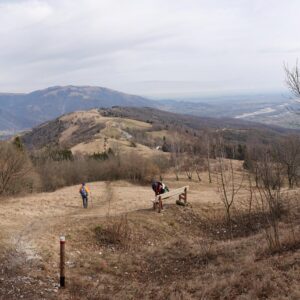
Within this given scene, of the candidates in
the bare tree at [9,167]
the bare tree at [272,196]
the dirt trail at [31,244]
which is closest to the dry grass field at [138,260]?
the dirt trail at [31,244]

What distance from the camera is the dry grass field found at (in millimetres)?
9914

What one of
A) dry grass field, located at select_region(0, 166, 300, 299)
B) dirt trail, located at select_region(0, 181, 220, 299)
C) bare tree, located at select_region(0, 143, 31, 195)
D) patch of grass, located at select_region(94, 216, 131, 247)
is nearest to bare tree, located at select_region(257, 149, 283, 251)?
dry grass field, located at select_region(0, 166, 300, 299)

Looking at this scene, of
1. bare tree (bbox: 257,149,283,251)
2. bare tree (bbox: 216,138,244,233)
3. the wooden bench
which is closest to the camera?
bare tree (bbox: 257,149,283,251)

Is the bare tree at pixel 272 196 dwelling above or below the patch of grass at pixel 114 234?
above

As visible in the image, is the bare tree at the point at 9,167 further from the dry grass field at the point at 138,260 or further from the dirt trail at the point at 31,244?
the dry grass field at the point at 138,260

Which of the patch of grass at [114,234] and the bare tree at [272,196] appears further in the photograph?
the patch of grass at [114,234]

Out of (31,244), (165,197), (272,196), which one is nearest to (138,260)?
(31,244)

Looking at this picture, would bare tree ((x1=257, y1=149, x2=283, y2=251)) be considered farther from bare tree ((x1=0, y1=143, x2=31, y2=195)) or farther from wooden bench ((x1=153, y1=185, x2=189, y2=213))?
bare tree ((x1=0, y1=143, x2=31, y2=195))

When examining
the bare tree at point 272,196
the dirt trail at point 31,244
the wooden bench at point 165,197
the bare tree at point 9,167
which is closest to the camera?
the dirt trail at point 31,244

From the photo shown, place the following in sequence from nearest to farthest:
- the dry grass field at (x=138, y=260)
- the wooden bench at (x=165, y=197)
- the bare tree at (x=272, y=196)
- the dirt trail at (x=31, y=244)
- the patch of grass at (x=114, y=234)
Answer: the dry grass field at (x=138, y=260) → the dirt trail at (x=31, y=244) → the bare tree at (x=272, y=196) → the patch of grass at (x=114, y=234) → the wooden bench at (x=165, y=197)

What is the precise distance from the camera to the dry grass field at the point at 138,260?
32.5ft

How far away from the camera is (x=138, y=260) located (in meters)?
14.0

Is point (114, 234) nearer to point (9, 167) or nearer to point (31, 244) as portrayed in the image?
point (31, 244)

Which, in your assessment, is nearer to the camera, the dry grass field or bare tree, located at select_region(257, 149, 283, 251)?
the dry grass field
